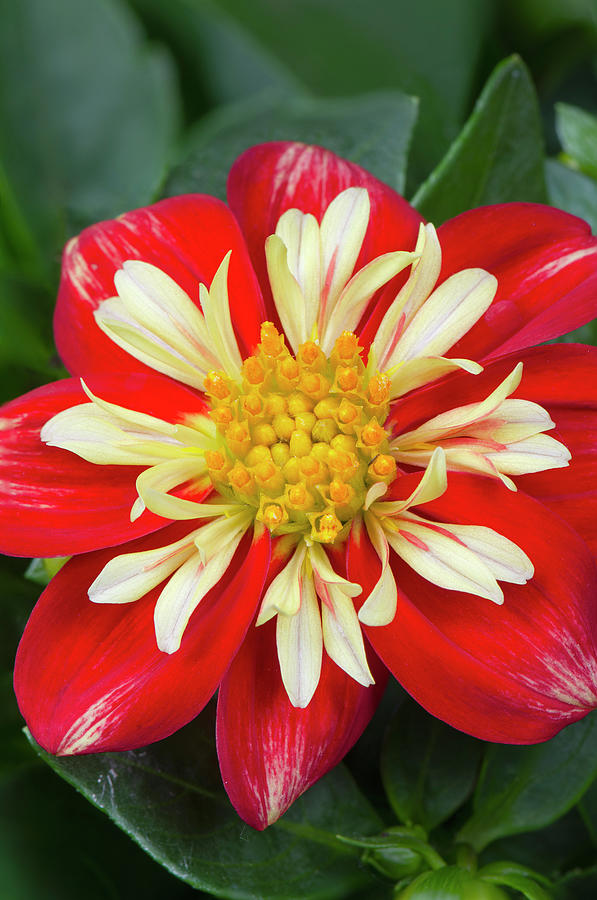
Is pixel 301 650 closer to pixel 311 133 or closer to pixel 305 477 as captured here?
pixel 305 477

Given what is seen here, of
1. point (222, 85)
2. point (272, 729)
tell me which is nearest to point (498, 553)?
point (272, 729)

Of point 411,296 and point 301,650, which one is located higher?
point 411,296

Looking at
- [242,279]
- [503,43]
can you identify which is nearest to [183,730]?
[242,279]

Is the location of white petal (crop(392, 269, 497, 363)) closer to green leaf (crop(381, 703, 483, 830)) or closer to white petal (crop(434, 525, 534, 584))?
white petal (crop(434, 525, 534, 584))

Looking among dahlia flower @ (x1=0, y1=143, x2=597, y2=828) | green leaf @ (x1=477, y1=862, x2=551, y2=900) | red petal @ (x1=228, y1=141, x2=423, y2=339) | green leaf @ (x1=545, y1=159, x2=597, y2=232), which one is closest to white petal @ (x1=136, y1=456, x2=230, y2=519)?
dahlia flower @ (x1=0, y1=143, x2=597, y2=828)

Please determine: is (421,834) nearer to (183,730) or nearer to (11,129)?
(183,730)
